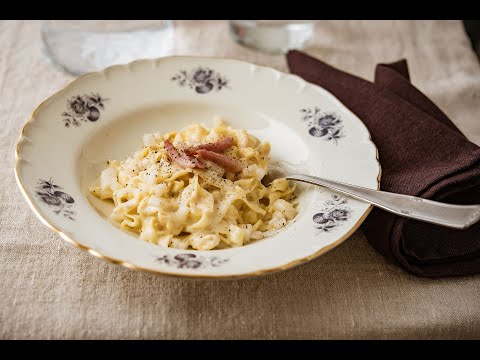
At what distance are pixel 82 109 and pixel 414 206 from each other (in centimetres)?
168

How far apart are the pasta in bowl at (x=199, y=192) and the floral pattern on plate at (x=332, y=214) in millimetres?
204

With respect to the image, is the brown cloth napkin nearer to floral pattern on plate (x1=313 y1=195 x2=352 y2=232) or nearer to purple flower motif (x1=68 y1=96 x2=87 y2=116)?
floral pattern on plate (x1=313 y1=195 x2=352 y2=232)

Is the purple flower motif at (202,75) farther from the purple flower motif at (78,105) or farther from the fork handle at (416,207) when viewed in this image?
the fork handle at (416,207)

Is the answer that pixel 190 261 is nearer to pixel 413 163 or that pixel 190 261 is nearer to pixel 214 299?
pixel 214 299

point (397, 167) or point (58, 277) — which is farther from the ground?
point (397, 167)

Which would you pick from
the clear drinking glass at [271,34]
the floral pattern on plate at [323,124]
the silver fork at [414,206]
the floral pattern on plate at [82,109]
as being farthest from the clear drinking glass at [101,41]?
the silver fork at [414,206]

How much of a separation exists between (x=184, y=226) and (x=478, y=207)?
1175mm

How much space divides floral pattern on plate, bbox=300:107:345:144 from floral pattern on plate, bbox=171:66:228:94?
0.51 m

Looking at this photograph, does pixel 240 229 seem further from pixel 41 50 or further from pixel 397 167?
pixel 41 50

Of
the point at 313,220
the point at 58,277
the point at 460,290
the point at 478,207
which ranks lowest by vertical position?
the point at 58,277

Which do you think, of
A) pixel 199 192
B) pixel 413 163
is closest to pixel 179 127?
pixel 199 192

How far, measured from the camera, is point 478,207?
88.4 inches

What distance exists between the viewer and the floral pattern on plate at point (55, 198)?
2.37m

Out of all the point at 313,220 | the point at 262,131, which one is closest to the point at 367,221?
the point at 313,220
